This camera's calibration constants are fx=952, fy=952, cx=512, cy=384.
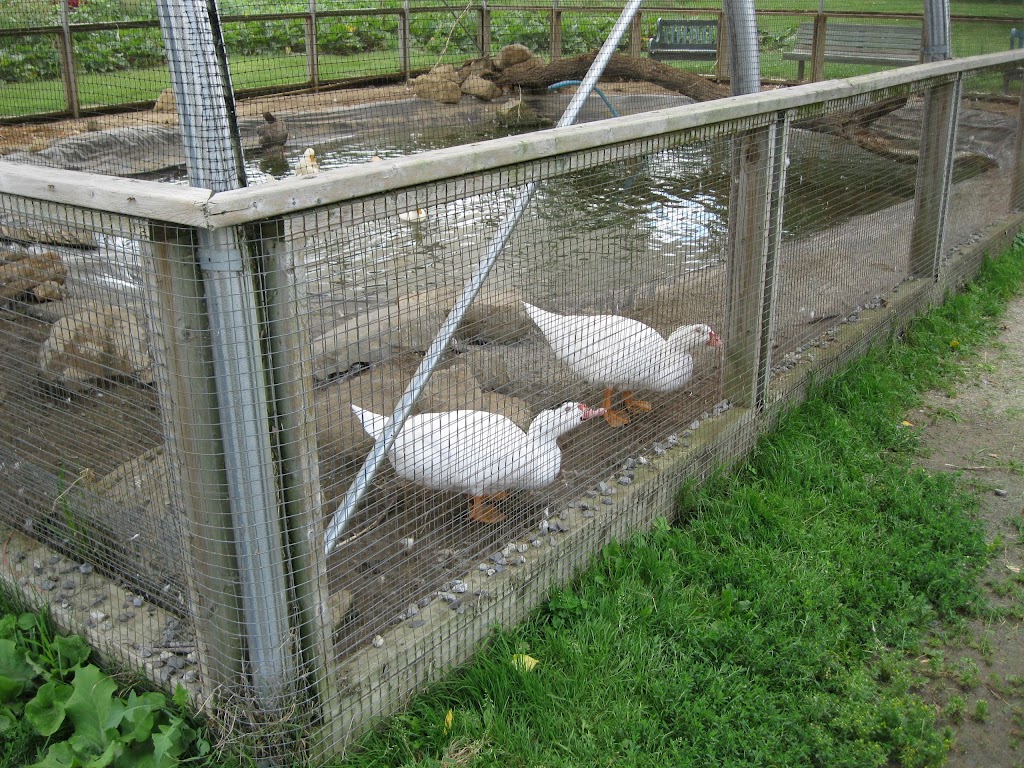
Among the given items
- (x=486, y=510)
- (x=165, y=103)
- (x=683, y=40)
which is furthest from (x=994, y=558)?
(x=683, y=40)

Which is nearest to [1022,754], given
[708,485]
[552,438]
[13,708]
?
[708,485]

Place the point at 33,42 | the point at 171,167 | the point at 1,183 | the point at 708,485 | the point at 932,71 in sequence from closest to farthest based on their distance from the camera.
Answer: the point at 1,183
the point at 708,485
the point at 932,71
the point at 171,167
the point at 33,42

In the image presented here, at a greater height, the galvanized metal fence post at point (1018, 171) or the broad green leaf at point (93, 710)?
the galvanized metal fence post at point (1018, 171)

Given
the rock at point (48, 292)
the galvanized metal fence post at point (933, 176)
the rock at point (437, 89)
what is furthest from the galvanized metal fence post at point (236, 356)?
the rock at point (437, 89)

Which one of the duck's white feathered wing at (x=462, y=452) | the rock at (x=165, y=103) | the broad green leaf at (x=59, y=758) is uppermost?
the rock at (x=165, y=103)

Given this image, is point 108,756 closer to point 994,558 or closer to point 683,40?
point 994,558

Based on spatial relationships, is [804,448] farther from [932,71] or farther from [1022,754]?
[932,71]

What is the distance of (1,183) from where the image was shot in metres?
1.99

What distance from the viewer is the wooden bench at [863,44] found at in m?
12.4

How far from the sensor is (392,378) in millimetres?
3154

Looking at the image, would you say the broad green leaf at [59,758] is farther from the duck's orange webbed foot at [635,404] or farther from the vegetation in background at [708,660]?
the duck's orange webbed foot at [635,404]

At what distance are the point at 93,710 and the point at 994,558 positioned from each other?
2.70 metres

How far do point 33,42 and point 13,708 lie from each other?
11803mm

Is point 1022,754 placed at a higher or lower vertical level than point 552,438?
lower
